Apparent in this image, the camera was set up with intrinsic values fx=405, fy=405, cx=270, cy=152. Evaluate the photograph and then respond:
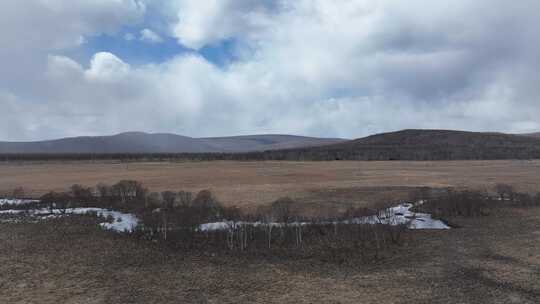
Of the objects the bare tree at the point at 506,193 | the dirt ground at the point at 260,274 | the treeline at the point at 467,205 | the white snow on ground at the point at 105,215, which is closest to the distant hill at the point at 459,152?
the bare tree at the point at 506,193

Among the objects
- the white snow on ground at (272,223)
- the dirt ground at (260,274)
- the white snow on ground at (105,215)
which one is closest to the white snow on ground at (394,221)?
the white snow on ground at (272,223)

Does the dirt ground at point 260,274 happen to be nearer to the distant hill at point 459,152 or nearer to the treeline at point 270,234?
the treeline at point 270,234

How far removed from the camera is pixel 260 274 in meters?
16.5

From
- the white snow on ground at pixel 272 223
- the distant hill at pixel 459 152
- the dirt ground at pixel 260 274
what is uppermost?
A: the distant hill at pixel 459 152

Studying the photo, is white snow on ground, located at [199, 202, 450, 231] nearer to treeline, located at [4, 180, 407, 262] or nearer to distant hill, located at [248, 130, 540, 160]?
treeline, located at [4, 180, 407, 262]

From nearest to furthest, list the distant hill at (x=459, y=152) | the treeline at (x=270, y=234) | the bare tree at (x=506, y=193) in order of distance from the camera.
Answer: the treeline at (x=270, y=234) → the bare tree at (x=506, y=193) → the distant hill at (x=459, y=152)

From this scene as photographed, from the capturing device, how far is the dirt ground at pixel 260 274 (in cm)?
1390

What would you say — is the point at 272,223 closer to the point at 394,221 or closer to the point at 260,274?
the point at 394,221

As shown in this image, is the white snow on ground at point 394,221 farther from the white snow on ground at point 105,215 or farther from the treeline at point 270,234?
the white snow on ground at point 105,215

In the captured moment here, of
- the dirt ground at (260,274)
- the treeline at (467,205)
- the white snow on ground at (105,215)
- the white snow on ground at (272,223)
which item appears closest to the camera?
the dirt ground at (260,274)

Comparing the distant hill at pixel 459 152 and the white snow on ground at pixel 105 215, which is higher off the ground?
the distant hill at pixel 459 152

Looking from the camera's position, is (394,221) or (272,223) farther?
(394,221)

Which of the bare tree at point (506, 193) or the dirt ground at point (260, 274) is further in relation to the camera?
the bare tree at point (506, 193)

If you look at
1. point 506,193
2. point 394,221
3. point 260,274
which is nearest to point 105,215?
point 260,274
